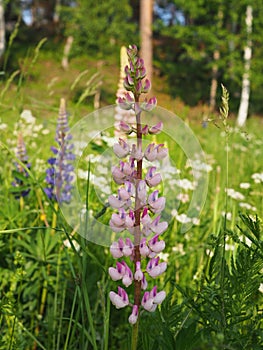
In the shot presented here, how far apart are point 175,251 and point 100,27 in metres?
14.9

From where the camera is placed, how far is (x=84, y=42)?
17.0 m

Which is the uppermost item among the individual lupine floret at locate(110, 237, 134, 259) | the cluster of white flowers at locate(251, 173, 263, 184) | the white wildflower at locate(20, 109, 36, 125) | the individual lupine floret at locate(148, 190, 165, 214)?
the white wildflower at locate(20, 109, 36, 125)

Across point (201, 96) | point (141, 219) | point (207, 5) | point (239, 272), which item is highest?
point (207, 5)

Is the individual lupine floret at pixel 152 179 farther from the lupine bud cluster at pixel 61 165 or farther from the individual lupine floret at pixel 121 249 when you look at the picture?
the lupine bud cluster at pixel 61 165

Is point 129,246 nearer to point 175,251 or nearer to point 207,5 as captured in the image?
point 175,251

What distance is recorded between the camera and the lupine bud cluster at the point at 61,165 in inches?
73.8

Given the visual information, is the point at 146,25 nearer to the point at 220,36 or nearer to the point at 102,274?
the point at 220,36

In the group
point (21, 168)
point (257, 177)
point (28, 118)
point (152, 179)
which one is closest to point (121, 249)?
point (152, 179)

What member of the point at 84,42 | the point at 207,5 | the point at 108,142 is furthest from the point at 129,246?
the point at 84,42

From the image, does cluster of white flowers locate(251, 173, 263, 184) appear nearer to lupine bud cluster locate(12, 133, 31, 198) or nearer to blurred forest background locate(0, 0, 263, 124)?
lupine bud cluster locate(12, 133, 31, 198)

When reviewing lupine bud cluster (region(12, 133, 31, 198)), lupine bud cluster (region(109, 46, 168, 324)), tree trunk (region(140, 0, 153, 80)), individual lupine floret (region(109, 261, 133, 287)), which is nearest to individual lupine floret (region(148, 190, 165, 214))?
lupine bud cluster (region(109, 46, 168, 324))

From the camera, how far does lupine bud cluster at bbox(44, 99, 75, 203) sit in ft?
6.15

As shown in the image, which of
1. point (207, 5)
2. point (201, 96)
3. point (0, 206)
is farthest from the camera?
point (201, 96)

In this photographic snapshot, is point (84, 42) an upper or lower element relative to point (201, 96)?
upper
